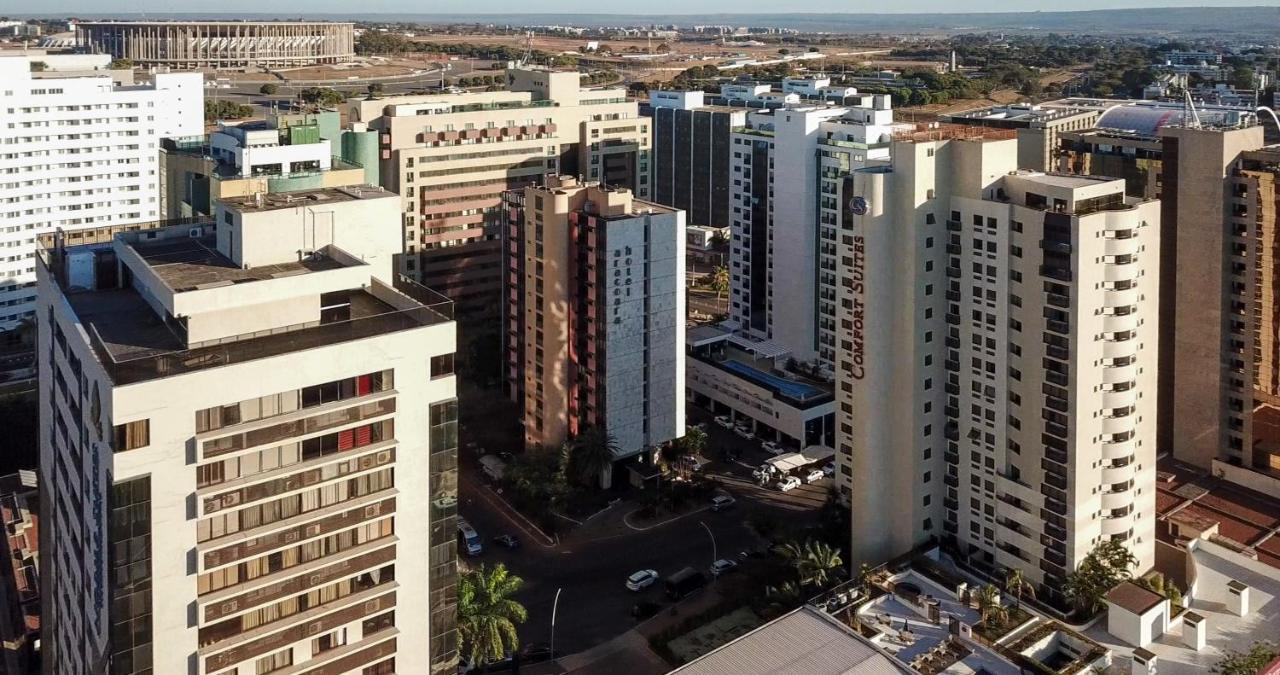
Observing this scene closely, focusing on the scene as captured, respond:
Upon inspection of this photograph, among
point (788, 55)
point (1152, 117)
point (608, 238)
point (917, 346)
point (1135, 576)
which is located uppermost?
point (788, 55)

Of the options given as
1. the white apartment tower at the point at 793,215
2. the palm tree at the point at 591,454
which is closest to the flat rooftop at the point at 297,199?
the palm tree at the point at 591,454

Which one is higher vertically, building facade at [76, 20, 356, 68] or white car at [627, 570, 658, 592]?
building facade at [76, 20, 356, 68]

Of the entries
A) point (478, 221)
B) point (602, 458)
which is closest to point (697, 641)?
point (602, 458)

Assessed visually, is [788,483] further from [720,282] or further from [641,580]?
[720,282]

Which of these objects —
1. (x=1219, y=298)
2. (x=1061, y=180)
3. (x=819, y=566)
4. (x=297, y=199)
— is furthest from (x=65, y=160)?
(x=1219, y=298)

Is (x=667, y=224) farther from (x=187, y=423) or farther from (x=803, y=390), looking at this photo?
(x=187, y=423)

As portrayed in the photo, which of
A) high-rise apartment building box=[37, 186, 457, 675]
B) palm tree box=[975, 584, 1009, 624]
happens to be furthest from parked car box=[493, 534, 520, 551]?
high-rise apartment building box=[37, 186, 457, 675]

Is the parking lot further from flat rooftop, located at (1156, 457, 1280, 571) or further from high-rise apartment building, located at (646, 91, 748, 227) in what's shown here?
high-rise apartment building, located at (646, 91, 748, 227)
